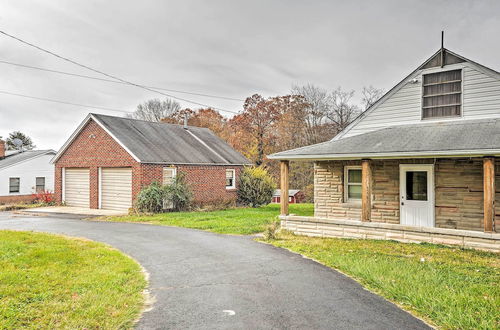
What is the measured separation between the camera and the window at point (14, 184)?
27406mm

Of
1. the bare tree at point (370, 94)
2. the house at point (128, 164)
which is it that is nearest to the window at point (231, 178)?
the house at point (128, 164)

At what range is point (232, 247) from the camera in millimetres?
9641

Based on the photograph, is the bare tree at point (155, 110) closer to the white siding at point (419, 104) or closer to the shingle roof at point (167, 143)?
the shingle roof at point (167, 143)

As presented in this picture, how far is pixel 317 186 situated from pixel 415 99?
4.56m

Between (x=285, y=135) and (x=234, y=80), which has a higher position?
(x=234, y=80)

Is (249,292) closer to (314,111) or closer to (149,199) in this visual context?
(149,199)

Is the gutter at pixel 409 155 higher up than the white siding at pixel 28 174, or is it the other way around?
the gutter at pixel 409 155

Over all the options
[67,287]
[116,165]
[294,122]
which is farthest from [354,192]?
[294,122]

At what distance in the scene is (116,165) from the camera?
65.0 feet

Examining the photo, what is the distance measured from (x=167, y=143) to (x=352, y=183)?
12.4 meters

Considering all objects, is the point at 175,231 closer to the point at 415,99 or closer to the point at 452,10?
the point at 415,99

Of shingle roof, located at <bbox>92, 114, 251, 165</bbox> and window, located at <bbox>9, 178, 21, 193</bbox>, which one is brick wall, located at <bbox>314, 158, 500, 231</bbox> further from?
window, located at <bbox>9, 178, 21, 193</bbox>

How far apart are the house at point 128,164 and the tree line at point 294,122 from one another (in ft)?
42.1

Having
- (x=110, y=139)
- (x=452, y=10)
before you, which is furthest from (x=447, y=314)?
(x=110, y=139)
